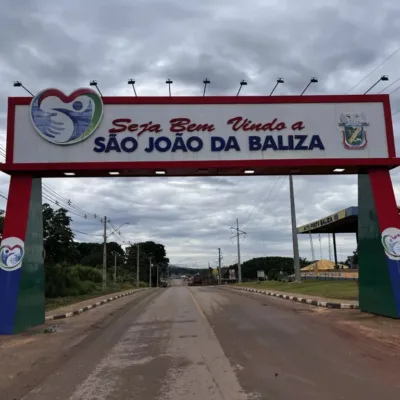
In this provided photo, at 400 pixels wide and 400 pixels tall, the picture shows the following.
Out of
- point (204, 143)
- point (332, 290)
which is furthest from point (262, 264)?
point (204, 143)

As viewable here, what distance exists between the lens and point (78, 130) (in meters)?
15.0

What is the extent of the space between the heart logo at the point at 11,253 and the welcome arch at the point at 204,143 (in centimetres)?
48

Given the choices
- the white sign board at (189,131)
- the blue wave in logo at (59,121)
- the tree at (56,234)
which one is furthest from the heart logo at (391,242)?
the tree at (56,234)

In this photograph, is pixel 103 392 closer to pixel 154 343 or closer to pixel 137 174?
pixel 154 343

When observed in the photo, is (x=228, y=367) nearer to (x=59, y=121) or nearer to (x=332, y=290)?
(x=59, y=121)

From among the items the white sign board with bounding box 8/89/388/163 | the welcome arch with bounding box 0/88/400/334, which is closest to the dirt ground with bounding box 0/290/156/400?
the welcome arch with bounding box 0/88/400/334

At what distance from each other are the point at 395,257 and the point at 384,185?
234 centimetres

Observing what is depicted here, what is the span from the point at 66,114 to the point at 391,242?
1119cm

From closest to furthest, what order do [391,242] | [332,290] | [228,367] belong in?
[228,367]
[391,242]
[332,290]

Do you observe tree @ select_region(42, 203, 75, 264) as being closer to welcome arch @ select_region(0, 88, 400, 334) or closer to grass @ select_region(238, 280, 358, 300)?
grass @ select_region(238, 280, 358, 300)

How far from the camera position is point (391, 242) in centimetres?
1445

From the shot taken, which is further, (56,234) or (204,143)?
(56,234)

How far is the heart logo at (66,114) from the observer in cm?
1488

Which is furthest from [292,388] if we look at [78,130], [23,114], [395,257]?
[23,114]
